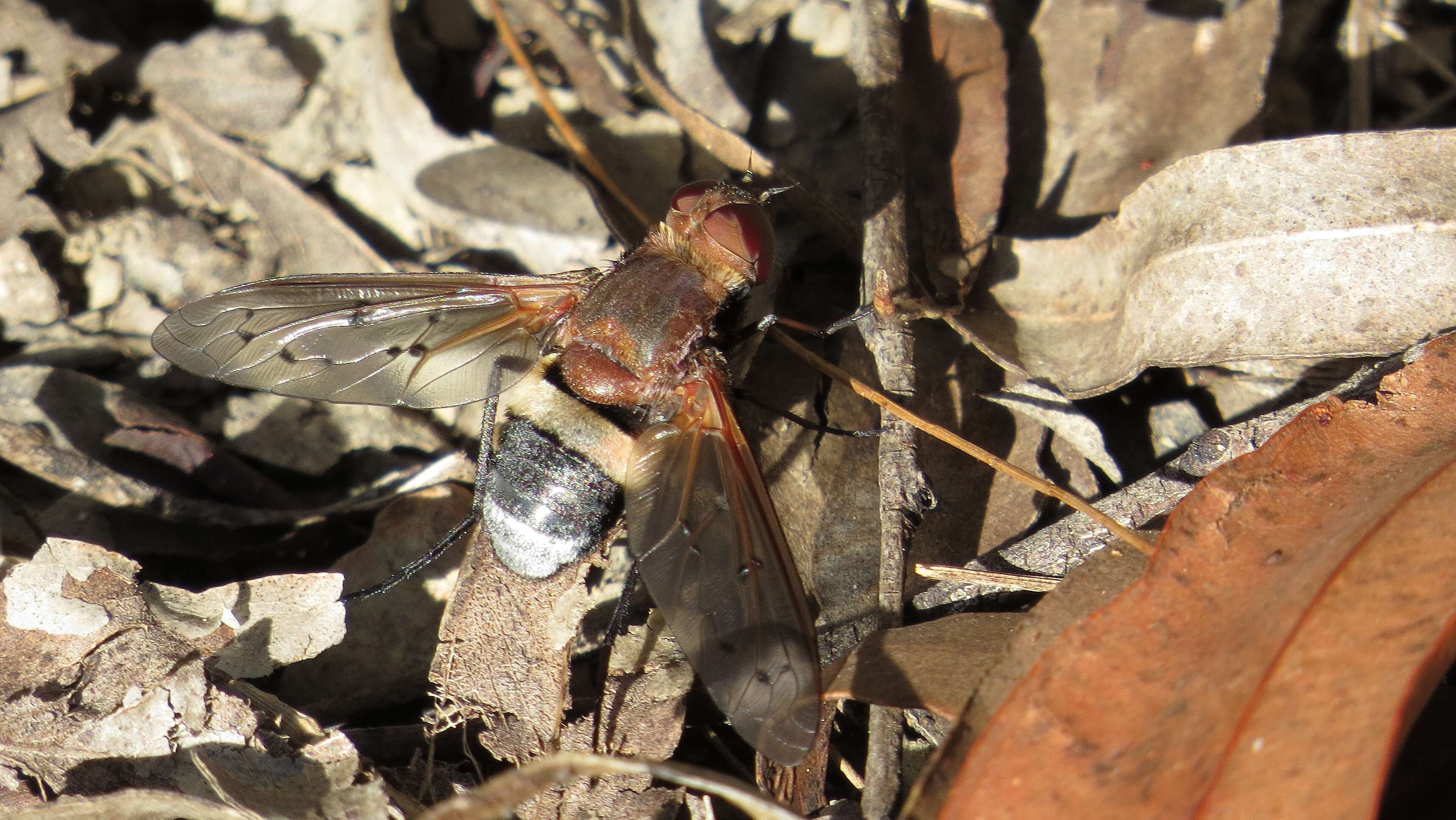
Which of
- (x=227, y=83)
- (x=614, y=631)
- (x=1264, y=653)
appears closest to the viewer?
(x=1264, y=653)

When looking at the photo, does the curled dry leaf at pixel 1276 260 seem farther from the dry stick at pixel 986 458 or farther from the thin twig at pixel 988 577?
the thin twig at pixel 988 577

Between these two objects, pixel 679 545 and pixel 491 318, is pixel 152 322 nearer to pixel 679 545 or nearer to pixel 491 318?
pixel 491 318

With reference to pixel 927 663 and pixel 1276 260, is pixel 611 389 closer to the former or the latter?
pixel 927 663

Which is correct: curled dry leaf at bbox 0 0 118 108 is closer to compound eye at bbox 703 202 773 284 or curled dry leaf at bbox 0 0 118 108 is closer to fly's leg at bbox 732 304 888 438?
compound eye at bbox 703 202 773 284

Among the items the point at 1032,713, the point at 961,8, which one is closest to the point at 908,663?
the point at 1032,713

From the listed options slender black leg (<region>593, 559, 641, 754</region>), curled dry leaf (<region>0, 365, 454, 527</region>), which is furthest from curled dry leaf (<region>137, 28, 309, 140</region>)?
slender black leg (<region>593, 559, 641, 754</region>)

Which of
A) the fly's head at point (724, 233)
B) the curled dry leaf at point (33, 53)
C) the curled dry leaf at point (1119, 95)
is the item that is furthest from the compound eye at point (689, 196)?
the curled dry leaf at point (33, 53)

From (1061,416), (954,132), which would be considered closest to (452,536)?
(1061,416)
